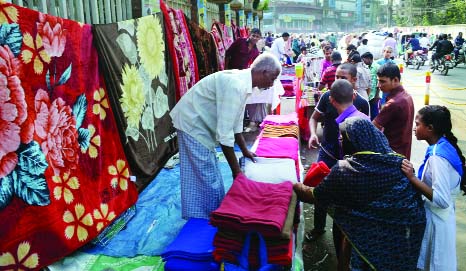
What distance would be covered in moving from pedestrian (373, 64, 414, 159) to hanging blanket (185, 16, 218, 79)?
3.73 m

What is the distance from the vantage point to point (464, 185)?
9.22 ft

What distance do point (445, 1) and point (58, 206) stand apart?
5540 cm

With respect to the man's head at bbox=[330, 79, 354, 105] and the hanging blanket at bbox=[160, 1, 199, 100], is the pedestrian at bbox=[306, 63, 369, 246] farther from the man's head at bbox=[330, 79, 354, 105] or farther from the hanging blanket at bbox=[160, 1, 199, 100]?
the hanging blanket at bbox=[160, 1, 199, 100]

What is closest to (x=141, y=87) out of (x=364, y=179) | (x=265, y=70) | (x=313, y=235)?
(x=265, y=70)

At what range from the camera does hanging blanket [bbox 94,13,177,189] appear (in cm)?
407

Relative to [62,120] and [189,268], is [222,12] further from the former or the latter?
[189,268]

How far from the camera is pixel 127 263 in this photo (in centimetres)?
321

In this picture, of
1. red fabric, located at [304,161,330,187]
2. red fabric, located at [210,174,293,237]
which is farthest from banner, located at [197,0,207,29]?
red fabric, located at [210,174,293,237]

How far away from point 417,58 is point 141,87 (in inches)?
774

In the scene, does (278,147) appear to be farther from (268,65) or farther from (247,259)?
(247,259)

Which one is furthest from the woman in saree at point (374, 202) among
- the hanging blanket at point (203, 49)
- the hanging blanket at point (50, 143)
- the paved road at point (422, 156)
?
the hanging blanket at point (203, 49)

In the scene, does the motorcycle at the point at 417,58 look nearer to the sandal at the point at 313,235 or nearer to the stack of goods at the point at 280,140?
the stack of goods at the point at 280,140

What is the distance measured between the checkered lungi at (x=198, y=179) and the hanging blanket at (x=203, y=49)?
369 centimetres

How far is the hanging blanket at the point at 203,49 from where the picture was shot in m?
6.77
